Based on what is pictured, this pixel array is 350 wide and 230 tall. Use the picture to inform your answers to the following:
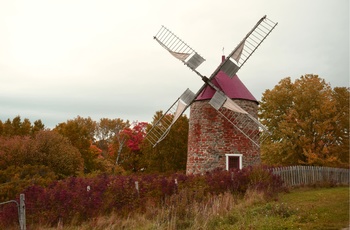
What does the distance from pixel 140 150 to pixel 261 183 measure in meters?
23.9

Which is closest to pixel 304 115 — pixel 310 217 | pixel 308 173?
pixel 308 173

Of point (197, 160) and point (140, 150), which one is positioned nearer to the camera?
point (197, 160)

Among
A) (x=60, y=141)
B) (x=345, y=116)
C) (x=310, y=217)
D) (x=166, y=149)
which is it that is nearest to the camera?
(x=310, y=217)

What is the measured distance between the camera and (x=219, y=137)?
20.1m

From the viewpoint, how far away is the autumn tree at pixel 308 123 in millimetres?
25625

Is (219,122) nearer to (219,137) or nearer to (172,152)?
(219,137)

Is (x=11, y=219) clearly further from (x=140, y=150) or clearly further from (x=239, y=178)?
Result: (x=140, y=150)

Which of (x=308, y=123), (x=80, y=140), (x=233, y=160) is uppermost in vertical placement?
(x=308, y=123)

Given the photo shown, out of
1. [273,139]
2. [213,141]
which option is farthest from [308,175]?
[273,139]

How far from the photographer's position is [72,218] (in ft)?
36.9

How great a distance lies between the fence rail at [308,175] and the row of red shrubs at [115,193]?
429 centimetres

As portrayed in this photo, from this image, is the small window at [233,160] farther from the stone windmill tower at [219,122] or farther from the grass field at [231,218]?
the grass field at [231,218]

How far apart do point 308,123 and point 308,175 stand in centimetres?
600

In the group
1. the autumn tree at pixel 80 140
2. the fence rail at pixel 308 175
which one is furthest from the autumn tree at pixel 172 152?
the fence rail at pixel 308 175
